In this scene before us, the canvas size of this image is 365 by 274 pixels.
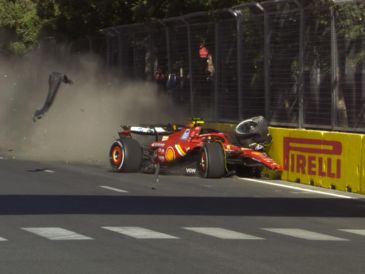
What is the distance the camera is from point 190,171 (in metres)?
19.9

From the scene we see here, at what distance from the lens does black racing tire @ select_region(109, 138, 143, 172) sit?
20078 millimetres

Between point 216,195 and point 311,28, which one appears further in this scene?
point 311,28

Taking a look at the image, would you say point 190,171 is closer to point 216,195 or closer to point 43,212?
point 216,195

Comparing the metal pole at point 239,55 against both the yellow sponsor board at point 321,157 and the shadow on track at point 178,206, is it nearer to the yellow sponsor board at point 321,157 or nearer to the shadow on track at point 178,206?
the yellow sponsor board at point 321,157

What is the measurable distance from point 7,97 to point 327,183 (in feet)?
84.4

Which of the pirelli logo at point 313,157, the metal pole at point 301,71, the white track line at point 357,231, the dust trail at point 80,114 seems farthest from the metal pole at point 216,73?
the white track line at point 357,231

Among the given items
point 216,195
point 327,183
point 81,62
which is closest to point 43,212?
point 216,195

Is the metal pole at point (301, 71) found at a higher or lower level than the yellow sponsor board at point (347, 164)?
higher

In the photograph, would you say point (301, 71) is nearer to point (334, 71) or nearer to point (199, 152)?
point (334, 71)

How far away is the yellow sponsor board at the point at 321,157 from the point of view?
17391 mm

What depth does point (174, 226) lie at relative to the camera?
12258 millimetres

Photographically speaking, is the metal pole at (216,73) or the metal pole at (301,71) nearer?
the metal pole at (301,71)

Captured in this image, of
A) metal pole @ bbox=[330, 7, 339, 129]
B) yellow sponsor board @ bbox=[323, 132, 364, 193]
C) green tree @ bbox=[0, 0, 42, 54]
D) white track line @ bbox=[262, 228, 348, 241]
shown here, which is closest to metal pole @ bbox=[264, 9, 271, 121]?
metal pole @ bbox=[330, 7, 339, 129]

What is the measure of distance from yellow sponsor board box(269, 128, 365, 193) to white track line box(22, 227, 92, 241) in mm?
7074
